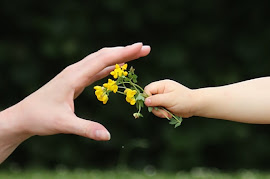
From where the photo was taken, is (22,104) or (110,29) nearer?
(22,104)

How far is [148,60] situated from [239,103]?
2.89 metres

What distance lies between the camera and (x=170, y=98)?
5.11 feet

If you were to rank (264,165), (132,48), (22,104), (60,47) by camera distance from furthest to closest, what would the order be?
(264,165) < (60,47) < (22,104) < (132,48)

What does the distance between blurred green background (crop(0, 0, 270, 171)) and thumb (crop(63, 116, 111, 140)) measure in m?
2.90

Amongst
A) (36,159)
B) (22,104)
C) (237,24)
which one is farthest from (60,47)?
(22,104)

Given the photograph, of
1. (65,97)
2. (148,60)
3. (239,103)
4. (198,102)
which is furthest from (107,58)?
(148,60)

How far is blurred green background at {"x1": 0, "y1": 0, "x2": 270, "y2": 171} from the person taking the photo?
4402mm

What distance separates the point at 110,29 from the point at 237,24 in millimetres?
1006

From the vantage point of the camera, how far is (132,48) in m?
1.51

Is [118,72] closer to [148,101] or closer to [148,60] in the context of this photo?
[148,101]

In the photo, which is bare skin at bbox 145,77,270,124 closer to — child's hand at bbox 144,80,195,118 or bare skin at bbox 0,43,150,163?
child's hand at bbox 144,80,195,118

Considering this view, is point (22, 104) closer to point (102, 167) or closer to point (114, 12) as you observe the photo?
point (114, 12)

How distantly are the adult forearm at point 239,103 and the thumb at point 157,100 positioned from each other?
128 millimetres

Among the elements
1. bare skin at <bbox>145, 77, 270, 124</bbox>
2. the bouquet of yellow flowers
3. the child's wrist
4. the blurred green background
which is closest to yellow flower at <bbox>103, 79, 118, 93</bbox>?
the bouquet of yellow flowers
